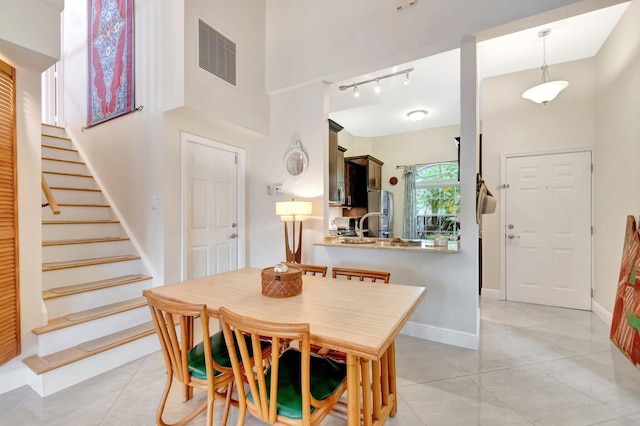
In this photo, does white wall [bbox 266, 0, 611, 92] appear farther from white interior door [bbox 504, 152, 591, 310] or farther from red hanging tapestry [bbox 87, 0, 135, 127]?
white interior door [bbox 504, 152, 591, 310]

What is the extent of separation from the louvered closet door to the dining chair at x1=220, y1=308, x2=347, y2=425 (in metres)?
1.93

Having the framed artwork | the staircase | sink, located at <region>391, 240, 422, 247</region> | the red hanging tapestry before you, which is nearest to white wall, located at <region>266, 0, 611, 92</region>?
the red hanging tapestry

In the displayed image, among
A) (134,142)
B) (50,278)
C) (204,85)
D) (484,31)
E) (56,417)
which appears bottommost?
(56,417)

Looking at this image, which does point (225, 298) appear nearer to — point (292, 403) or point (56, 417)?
point (292, 403)

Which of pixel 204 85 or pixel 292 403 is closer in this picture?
pixel 292 403

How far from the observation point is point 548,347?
2.57 meters

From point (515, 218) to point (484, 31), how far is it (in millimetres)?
2534

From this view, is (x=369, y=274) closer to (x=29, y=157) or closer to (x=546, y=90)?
(x=29, y=157)

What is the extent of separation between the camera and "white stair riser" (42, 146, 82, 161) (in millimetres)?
3729

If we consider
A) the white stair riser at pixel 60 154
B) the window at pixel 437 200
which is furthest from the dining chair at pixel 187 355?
the window at pixel 437 200

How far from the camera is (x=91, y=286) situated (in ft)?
8.68

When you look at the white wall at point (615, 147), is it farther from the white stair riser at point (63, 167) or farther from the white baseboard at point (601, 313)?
the white stair riser at point (63, 167)

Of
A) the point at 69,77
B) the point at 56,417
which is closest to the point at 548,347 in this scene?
the point at 56,417

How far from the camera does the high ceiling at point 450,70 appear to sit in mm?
3004
